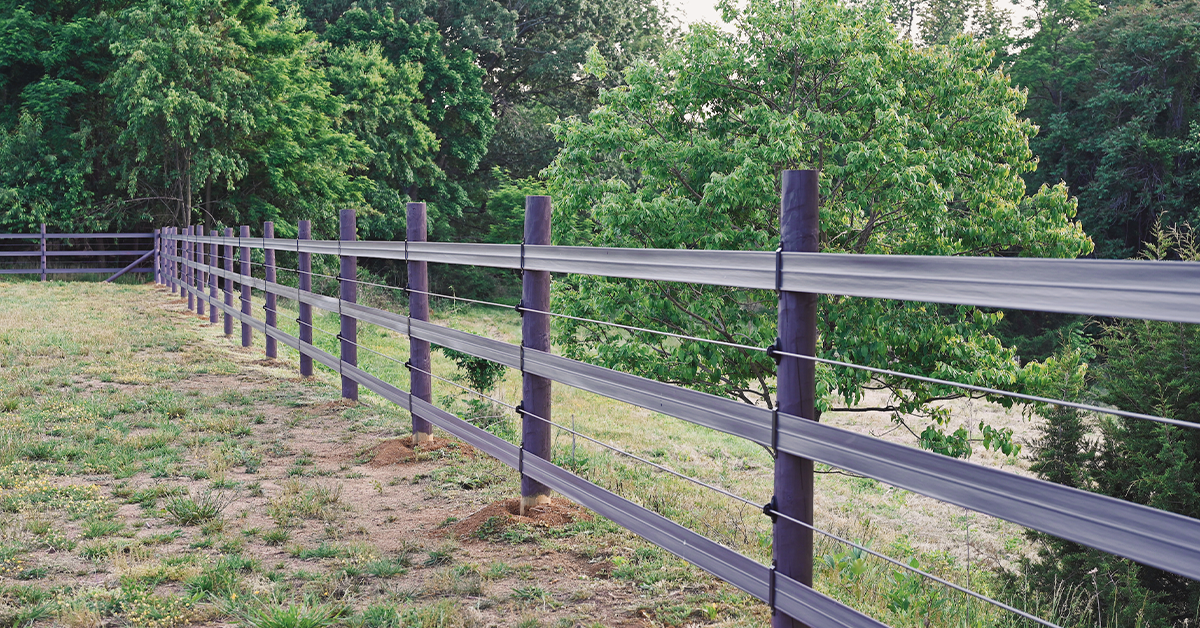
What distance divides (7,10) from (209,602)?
36.1 metres

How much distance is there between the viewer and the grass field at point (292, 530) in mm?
3736

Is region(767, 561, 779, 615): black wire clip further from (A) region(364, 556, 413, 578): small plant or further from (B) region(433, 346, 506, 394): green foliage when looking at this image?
(B) region(433, 346, 506, 394): green foliage

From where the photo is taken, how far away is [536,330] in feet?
15.7

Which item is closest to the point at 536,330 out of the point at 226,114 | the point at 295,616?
the point at 295,616

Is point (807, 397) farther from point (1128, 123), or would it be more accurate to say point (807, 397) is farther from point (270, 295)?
point (1128, 123)

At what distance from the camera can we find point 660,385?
3514 millimetres

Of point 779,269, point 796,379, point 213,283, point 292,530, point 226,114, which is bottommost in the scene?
point 292,530

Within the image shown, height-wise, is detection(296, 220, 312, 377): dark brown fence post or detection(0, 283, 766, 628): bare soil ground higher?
detection(296, 220, 312, 377): dark brown fence post

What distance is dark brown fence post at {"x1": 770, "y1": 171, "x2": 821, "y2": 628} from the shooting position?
2832 mm

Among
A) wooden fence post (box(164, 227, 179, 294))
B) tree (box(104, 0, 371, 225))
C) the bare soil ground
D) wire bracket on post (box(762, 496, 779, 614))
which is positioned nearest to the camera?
wire bracket on post (box(762, 496, 779, 614))

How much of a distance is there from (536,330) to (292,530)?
1716mm

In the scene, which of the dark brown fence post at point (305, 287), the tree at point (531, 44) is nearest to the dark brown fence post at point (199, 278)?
the dark brown fence post at point (305, 287)

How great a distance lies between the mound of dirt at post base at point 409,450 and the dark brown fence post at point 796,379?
12.7ft

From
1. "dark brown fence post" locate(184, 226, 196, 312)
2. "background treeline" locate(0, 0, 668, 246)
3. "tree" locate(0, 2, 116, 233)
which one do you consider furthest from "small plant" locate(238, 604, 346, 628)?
"tree" locate(0, 2, 116, 233)
